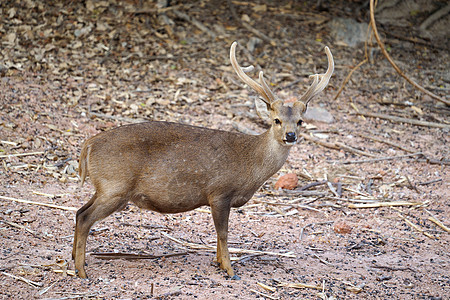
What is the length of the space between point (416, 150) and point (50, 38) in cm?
749

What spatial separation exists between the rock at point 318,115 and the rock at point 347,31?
119 inches

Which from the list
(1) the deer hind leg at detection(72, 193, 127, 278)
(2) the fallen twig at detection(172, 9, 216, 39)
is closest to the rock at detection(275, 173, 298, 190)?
(1) the deer hind leg at detection(72, 193, 127, 278)

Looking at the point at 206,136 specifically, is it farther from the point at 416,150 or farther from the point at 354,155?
the point at 416,150

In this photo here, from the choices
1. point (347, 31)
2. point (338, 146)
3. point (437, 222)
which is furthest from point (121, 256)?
point (347, 31)

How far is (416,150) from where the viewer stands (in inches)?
393

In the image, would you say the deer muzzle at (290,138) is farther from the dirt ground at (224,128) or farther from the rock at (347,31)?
the rock at (347,31)

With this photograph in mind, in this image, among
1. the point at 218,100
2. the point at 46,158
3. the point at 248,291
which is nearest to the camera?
Result: the point at 248,291

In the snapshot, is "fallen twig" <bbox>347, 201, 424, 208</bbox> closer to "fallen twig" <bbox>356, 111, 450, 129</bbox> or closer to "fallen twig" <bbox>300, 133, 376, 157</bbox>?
"fallen twig" <bbox>300, 133, 376, 157</bbox>

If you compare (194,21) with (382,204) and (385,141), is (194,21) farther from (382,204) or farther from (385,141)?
Result: (382,204)

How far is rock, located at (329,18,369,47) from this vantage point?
13531 millimetres

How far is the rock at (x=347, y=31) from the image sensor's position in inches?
533

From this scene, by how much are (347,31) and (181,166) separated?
9245 mm

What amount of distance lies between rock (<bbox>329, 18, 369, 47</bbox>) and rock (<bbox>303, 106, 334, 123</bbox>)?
303 centimetres

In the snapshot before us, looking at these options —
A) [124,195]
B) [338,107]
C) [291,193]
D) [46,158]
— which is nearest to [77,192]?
[46,158]
